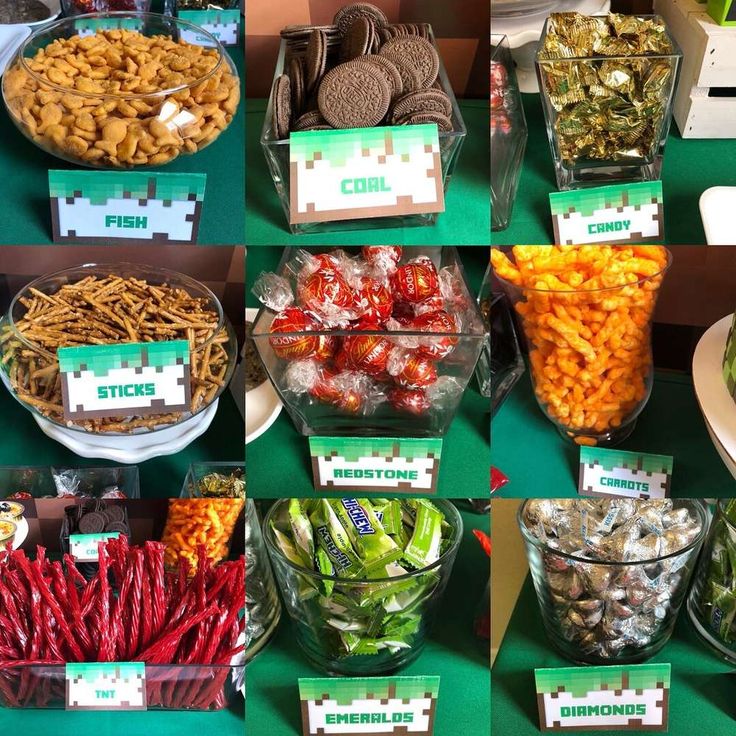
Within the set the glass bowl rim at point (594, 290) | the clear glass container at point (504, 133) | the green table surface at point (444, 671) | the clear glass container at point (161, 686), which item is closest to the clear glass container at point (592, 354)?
the glass bowl rim at point (594, 290)

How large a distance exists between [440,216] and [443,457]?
34 cm

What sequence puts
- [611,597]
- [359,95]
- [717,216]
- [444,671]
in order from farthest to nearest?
[444,671], [611,597], [717,216], [359,95]

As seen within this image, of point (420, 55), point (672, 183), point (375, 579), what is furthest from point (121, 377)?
point (672, 183)

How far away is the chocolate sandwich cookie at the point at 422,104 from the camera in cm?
112

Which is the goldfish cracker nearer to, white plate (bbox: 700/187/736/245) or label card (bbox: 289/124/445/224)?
label card (bbox: 289/124/445/224)

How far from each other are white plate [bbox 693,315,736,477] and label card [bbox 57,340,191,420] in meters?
0.71

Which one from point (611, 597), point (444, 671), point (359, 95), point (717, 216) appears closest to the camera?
point (359, 95)

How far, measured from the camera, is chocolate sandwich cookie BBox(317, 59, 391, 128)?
1102 mm

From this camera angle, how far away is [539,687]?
1.36 metres

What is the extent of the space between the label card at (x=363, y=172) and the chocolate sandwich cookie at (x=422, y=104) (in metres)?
0.03

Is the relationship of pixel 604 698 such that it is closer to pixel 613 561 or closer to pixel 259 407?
pixel 613 561

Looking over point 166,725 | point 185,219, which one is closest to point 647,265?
point 185,219

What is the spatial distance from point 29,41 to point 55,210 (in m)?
0.24

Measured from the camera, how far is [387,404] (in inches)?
49.4
